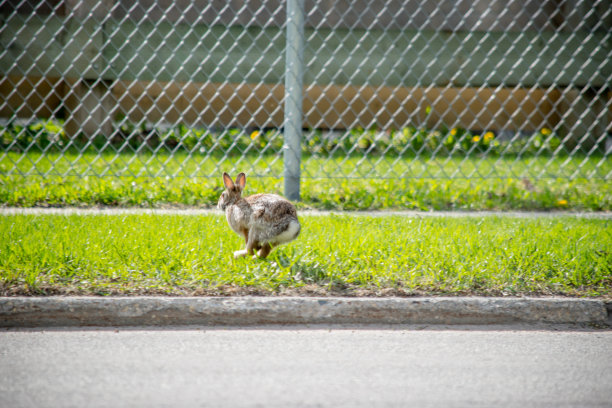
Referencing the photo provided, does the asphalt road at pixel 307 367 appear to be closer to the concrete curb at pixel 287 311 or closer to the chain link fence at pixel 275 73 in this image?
the concrete curb at pixel 287 311

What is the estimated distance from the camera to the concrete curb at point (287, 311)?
121 inches

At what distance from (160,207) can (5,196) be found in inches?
49.9

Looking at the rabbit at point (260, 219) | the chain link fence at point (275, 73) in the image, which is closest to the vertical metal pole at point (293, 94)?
the chain link fence at point (275, 73)

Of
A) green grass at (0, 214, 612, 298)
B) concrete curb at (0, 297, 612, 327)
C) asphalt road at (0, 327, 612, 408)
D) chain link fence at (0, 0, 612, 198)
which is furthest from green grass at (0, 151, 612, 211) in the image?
asphalt road at (0, 327, 612, 408)

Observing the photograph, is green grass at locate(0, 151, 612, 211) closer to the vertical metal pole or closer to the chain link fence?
the chain link fence

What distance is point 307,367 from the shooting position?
2.59m

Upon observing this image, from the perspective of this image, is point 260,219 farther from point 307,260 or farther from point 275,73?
point 275,73

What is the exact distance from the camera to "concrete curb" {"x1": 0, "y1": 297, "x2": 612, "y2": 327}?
3.06m

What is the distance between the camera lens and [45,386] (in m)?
2.37

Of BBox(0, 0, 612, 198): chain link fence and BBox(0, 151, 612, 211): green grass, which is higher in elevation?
BBox(0, 0, 612, 198): chain link fence

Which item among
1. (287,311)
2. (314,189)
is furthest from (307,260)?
(314,189)

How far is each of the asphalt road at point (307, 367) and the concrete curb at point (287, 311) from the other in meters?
0.07

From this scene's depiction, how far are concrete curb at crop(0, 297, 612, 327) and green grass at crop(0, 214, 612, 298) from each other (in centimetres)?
13

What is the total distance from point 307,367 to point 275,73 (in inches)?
199
